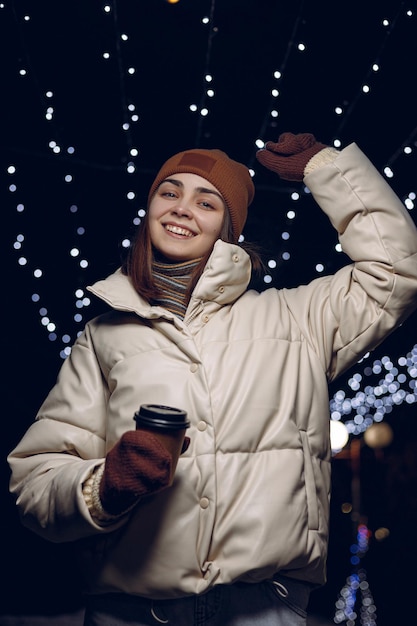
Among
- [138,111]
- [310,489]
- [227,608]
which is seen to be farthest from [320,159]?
[138,111]

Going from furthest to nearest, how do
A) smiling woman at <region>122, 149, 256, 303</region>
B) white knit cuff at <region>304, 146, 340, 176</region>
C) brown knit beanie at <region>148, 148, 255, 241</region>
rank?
brown knit beanie at <region>148, 148, 255, 241</region> < smiling woman at <region>122, 149, 256, 303</region> < white knit cuff at <region>304, 146, 340, 176</region>

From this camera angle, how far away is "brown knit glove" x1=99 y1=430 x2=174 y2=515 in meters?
1.59

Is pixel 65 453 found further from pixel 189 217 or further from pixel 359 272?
pixel 359 272

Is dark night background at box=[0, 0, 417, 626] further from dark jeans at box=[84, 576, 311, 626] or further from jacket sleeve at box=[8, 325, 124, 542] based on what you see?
dark jeans at box=[84, 576, 311, 626]

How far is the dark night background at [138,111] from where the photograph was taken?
3436mm

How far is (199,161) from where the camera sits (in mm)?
2426

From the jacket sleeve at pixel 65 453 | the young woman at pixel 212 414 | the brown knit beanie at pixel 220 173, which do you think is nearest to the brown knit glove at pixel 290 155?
the young woman at pixel 212 414

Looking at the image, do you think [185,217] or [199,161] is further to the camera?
[199,161]

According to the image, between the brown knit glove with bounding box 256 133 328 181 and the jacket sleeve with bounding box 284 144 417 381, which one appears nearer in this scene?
the jacket sleeve with bounding box 284 144 417 381

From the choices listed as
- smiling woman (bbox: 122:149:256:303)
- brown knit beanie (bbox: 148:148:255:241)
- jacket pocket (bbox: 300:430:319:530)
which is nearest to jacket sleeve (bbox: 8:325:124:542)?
smiling woman (bbox: 122:149:256:303)

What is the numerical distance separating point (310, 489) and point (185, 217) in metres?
0.91

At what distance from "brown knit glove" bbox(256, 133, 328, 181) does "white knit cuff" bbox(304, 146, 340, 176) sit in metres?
0.02

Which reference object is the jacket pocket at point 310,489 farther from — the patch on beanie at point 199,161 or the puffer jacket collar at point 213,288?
the patch on beanie at point 199,161

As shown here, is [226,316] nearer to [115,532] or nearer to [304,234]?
[115,532]
